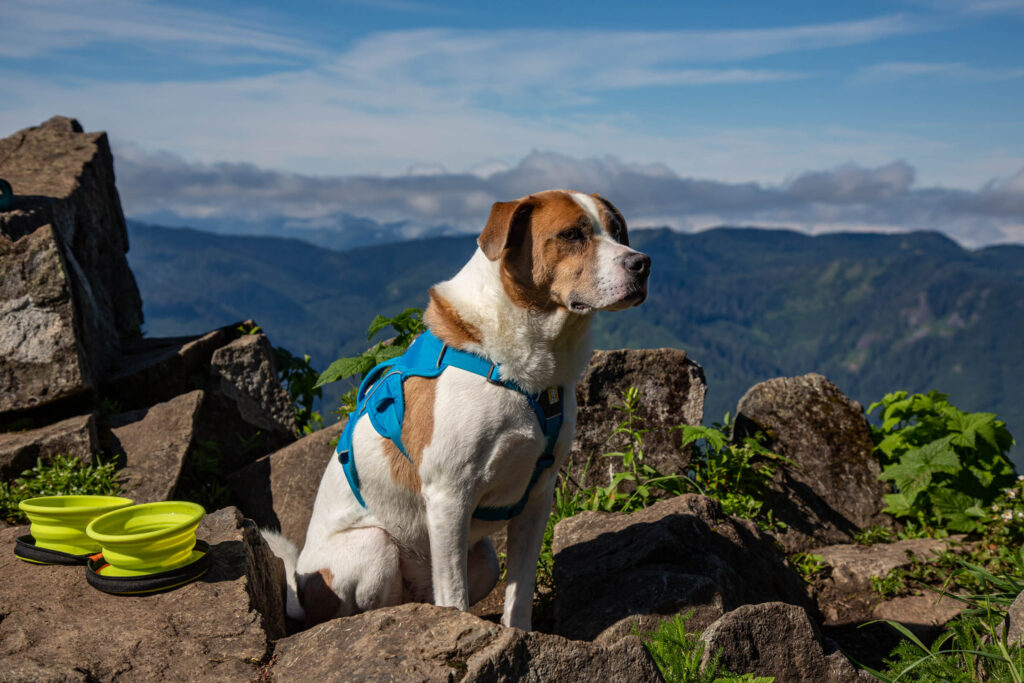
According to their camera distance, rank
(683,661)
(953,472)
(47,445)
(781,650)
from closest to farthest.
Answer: (683,661)
(781,650)
(47,445)
(953,472)

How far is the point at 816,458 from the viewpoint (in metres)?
7.00

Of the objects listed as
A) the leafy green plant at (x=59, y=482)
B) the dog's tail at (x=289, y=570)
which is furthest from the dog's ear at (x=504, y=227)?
the leafy green plant at (x=59, y=482)

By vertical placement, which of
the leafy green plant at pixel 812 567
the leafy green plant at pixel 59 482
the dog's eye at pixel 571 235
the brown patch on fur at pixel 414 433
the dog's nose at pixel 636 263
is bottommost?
the leafy green plant at pixel 812 567

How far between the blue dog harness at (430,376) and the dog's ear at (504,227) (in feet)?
1.81

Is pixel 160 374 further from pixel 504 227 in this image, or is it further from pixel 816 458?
pixel 816 458

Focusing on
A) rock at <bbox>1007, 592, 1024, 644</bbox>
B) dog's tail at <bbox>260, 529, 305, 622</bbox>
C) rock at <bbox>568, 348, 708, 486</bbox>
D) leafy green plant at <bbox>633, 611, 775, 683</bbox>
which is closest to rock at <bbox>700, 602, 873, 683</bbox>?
leafy green plant at <bbox>633, 611, 775, 683</bbox>

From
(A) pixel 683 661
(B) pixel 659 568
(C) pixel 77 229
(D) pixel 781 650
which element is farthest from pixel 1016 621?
(C) pixel 77 229

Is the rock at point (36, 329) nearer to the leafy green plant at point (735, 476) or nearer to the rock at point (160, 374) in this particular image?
the rock at point (160, 374)

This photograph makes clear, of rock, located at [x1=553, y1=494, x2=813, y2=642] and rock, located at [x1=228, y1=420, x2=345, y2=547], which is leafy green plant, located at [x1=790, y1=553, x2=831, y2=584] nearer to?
rock, located at [x1=553, y1=494, x2=813, y2=642]

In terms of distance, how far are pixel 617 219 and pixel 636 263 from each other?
546mm

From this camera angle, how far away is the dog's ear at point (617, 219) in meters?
3.95

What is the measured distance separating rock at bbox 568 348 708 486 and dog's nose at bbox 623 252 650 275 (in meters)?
2.98

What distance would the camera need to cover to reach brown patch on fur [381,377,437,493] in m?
3.78

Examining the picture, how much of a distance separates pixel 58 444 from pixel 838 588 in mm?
6182
